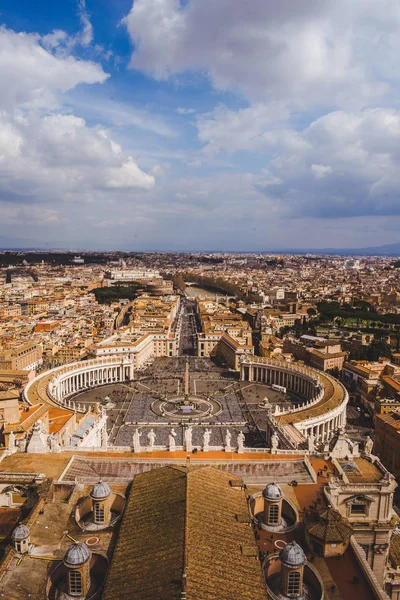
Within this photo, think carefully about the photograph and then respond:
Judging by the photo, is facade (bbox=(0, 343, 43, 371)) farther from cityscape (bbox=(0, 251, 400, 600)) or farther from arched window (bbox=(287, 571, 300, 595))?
arched window (bbox=(287, 571, 300, 595))

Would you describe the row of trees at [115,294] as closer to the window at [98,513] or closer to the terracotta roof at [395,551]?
the terracotta roof at [395,551]

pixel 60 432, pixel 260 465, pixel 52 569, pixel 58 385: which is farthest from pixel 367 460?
pixel 58 385

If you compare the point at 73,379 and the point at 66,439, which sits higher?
the point at 66,439

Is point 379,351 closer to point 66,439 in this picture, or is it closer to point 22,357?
point 22,357

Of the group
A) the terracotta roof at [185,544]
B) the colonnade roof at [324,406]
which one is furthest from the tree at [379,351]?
the terracotta roof at [185,544]

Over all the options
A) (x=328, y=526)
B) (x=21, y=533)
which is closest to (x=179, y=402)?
(x=328, y=526)

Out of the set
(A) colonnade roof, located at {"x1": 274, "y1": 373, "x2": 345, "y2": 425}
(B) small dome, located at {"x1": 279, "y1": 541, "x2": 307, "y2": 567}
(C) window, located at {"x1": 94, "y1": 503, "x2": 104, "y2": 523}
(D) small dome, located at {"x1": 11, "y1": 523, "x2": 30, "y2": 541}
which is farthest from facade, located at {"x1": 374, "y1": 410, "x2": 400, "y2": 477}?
(D) small dome, located at {"x1": 11, "y1": 523, "x2": 30, "y2": 541}

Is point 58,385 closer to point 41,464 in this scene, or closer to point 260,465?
point 41,464
